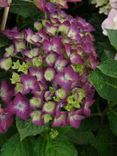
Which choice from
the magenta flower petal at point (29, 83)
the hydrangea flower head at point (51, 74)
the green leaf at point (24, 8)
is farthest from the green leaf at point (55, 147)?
the green leaf at point (24, 8)

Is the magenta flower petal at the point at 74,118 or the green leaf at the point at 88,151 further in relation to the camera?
the green leaf at the point at 88,151

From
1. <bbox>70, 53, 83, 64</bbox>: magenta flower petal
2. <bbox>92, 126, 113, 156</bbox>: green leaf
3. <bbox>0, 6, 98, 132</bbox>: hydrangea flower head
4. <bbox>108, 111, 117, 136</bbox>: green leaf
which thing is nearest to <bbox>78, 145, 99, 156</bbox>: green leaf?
<bbox>92, 126, 113, 156</bbox>: green leaf

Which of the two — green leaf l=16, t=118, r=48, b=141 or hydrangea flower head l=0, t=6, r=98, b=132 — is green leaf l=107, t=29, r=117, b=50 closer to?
hydrangea flower head l=0, t=6, r=98, b=132

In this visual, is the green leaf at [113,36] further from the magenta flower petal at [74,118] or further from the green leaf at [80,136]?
the green leaf at [80,136]

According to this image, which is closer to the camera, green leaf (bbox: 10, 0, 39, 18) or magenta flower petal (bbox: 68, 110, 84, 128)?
magenta flower petal (bbox: 68, 110, 84, 128)

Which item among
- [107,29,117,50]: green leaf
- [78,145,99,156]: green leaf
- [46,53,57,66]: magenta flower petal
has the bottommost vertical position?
[78,145,99,156]: green leaf

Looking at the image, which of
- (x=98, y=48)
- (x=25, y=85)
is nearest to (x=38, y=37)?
(x=25, y=85)
